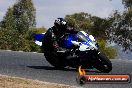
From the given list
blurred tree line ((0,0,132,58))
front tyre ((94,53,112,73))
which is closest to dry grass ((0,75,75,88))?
front tyre ((94,53,112,73))

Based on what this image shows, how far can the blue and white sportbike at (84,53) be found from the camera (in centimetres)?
1413

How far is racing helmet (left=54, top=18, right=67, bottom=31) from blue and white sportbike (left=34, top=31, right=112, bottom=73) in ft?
1.01

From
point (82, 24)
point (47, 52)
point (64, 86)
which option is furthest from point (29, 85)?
point (82, 24)

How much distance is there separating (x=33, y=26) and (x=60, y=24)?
59.5 metres

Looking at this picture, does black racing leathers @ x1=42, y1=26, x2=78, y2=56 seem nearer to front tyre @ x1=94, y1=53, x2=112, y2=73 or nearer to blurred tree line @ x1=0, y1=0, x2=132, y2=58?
front tyre @ x1=94, y1=53, x2=112, y2=73

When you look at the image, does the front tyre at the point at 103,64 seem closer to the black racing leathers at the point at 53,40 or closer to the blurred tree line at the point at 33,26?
the black racing leathers at the point at 53,40

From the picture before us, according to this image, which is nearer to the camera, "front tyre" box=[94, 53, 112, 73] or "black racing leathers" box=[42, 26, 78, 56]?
"front tyre" box=[94, 53, 112, 73]

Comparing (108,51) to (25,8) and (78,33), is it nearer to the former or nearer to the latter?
(25,8)

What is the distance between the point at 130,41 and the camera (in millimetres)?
52438

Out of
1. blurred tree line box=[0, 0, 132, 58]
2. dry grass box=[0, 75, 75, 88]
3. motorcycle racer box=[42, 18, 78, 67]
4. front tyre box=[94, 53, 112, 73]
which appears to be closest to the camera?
dry grass box=[0, 75, 75, 88]

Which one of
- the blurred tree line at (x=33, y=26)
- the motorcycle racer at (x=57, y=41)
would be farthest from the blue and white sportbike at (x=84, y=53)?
the blurred tree line at (x=33, y=26)

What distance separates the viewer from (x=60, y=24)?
14641 millimetres

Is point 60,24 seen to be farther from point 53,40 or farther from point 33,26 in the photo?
point 33,26

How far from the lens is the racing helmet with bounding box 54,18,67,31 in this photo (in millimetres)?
14648
